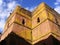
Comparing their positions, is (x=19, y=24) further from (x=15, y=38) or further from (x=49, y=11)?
(x=49, y=11)

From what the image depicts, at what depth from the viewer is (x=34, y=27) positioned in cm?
1817

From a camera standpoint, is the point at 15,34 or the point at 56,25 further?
the point at 56,25

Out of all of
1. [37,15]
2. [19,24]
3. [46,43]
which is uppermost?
[37,15]

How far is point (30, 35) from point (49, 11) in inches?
149

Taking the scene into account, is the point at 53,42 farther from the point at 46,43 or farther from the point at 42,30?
the point at 42,30

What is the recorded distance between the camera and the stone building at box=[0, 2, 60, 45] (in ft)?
50.3

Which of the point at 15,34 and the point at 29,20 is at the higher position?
Answer: the point at 29,20

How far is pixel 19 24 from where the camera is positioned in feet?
57.9

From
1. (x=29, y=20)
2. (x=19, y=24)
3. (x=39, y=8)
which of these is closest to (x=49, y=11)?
(x=39, y=8)

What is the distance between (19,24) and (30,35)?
6.13 feet

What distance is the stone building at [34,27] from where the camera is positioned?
15.3 metres

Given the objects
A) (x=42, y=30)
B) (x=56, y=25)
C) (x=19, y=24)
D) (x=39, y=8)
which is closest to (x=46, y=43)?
(x=42, y=30)

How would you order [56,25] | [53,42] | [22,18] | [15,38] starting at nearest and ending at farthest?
[53,42]
[15,38]
[56,25]
[22,18]

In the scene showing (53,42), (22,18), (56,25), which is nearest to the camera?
(53,42)
